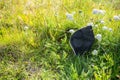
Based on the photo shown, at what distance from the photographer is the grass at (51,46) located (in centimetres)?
274

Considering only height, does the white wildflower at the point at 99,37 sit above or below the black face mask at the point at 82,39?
above

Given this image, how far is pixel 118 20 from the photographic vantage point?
10.00 feet

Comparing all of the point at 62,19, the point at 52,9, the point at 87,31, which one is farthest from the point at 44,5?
the point at 87,31

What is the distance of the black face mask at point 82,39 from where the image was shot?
294 centimetres

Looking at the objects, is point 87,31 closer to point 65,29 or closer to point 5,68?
point 65,29

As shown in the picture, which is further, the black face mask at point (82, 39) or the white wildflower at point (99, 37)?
the black face mask at point (82, 39)

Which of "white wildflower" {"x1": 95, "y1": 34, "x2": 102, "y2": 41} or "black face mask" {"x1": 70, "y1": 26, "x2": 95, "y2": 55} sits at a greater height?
"white wildflower" {"x1": 95, "y1": 34, "x2": 102, "y2": 41}

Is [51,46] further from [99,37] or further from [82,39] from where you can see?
[99,37]

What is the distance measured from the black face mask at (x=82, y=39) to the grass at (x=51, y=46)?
2.3 inches

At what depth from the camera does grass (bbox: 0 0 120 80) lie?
8.99 ft

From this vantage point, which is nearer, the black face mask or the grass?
the grass

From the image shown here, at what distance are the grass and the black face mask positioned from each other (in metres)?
0.06

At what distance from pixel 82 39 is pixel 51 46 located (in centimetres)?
31

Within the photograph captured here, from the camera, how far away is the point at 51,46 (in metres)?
3.03
